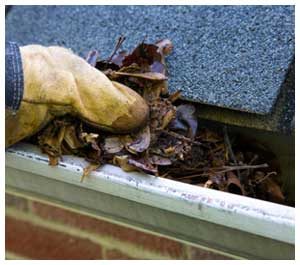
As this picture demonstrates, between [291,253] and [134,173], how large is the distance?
304 mm

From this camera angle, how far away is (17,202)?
1380 millimetres

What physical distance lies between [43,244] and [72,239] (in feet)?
0.29

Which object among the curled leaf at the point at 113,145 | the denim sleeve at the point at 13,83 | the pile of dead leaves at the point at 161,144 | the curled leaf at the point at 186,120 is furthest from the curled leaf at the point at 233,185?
the denim sleeve at the point at 13,83

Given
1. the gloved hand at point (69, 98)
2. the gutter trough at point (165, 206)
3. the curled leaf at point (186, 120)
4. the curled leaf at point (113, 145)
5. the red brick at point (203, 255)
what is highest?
the gloved hand at point (69, 98)

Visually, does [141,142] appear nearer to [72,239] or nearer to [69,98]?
[69,98]

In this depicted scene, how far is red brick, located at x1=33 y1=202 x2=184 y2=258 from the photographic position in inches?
47.4

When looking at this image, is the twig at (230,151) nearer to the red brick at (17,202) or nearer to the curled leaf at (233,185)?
the curled leaf at (233,185)

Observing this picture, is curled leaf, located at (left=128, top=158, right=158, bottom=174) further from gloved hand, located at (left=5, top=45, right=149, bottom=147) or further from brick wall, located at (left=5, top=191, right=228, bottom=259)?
brick wall, located at (left=5, top=191, right=228, bottom=259)

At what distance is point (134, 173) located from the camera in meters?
1.12

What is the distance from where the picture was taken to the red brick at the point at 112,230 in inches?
47.4

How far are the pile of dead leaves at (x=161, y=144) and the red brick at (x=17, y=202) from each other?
21 cm

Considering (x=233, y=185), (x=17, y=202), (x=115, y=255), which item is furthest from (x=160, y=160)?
(x=17, y=202)
